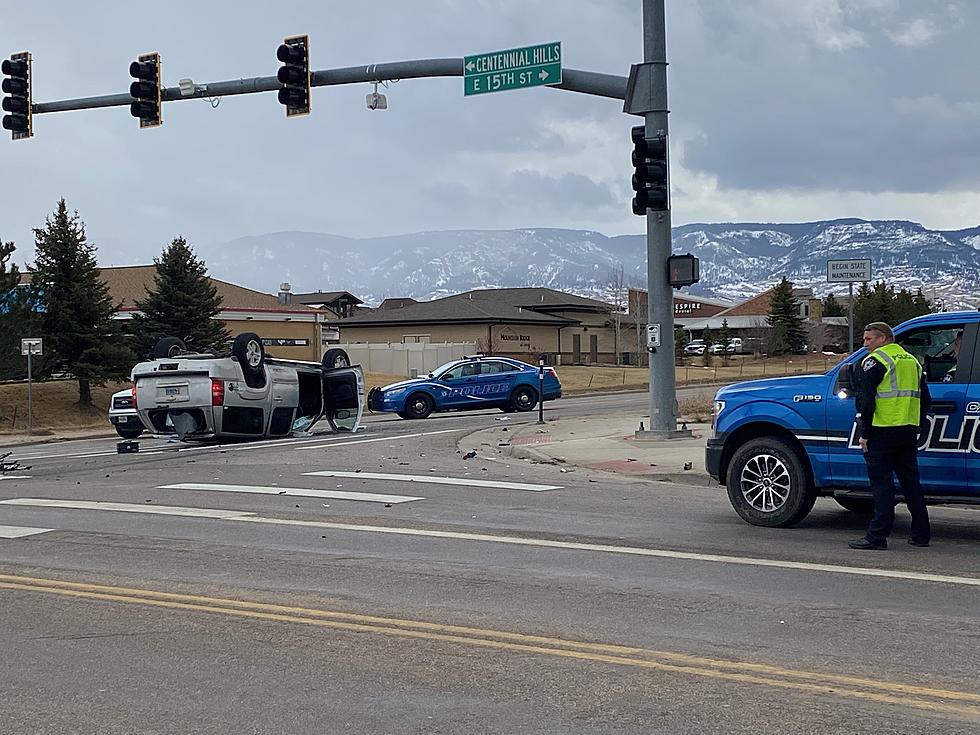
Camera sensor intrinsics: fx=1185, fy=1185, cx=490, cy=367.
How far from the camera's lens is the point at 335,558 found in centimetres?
954

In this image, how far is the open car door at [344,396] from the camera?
2523 centimetres

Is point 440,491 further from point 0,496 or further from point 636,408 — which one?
point 636,408

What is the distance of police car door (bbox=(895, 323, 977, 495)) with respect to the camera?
9742mm

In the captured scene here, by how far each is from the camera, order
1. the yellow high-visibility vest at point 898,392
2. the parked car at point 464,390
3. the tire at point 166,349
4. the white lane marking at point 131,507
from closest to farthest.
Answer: the yellow high-visibility vest at point 898,392, the white lane marking at point 131,507, the tire at point 166,349, the parked car at point 464,390

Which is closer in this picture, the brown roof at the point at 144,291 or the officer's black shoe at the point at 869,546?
the officer's black shoe at the point at 869,546

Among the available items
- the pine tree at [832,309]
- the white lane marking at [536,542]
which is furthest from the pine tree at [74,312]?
the pine tree at [832,309]

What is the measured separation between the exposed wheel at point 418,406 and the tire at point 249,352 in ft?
29.8

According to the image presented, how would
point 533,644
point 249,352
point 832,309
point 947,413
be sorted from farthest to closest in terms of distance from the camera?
point 832,309, point 249,352, point 947,413, point 533,644

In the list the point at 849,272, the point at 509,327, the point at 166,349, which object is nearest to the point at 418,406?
the point at 166,349

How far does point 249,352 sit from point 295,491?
8176 mm

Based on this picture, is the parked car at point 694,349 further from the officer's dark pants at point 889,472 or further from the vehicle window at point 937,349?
the officer's dark pants at point 889,472

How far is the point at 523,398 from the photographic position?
3269cm

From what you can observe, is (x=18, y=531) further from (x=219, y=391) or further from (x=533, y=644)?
(x=219, y=391)

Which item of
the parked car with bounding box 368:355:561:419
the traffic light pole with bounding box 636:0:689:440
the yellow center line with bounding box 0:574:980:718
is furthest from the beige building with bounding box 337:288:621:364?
the yellow center line with bounding box 0:574:980:718
